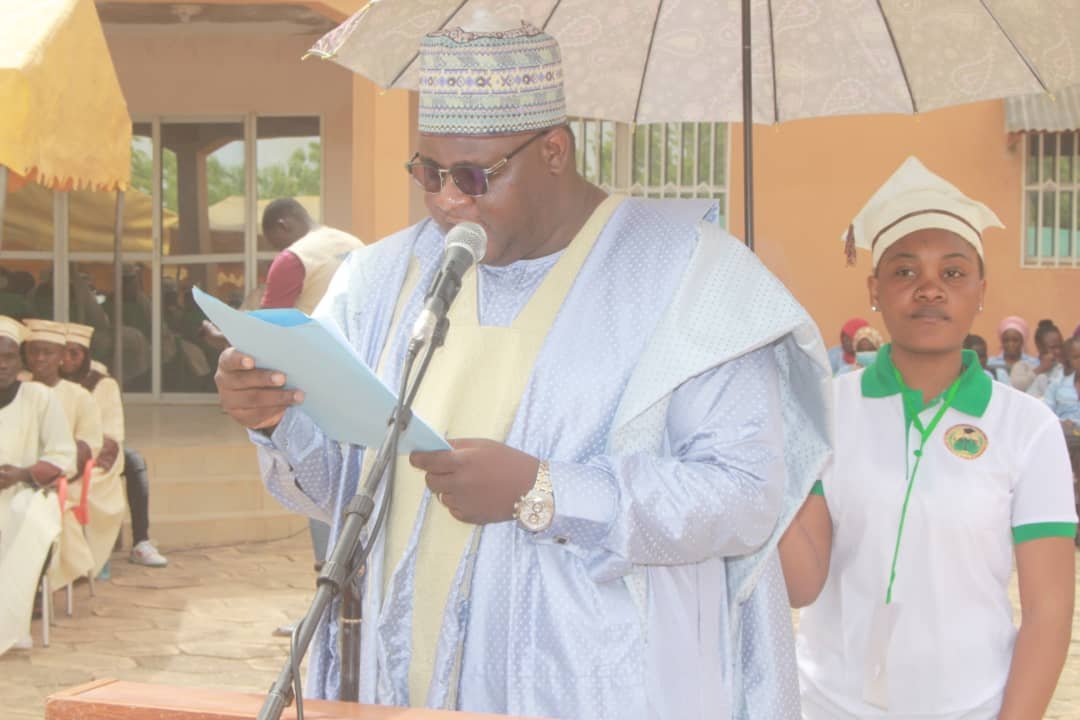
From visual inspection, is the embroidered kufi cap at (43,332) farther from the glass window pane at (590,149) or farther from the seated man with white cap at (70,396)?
the glass window pane at (590,149)

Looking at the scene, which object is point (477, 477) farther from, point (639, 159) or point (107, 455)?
point (639, 159)

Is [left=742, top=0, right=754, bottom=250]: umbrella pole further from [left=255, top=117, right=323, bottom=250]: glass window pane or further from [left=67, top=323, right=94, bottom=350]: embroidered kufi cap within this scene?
[left=255, top=117, right=323, bottom=250]: glass window pane

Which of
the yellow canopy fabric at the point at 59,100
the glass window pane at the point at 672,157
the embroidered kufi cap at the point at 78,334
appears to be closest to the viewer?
the yellow canopy fabric at the point at 59,100

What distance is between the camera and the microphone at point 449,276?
1980 mm

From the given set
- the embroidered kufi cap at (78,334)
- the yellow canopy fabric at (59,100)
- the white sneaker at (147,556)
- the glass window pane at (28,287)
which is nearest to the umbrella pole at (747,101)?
the yellow canopy fabric at (59,100)

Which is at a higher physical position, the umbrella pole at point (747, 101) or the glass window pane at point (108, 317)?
the umbrella pole at point (747, 101)

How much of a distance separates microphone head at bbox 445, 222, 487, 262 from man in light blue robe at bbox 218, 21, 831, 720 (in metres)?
0.32

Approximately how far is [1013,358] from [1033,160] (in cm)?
238

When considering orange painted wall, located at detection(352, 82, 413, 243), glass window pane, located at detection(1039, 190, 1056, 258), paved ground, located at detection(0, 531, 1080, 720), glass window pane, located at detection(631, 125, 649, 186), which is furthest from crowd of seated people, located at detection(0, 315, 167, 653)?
glass window pane, located at detection(1039, 190, 1056, 258)

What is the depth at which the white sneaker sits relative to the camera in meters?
10.3

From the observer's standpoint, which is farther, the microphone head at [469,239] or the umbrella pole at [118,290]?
the umbrella pole at [118,290]

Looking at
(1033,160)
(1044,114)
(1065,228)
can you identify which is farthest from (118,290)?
(1065,228)

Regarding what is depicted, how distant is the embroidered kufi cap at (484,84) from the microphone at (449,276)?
367 millimetres

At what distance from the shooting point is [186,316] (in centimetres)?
1666
